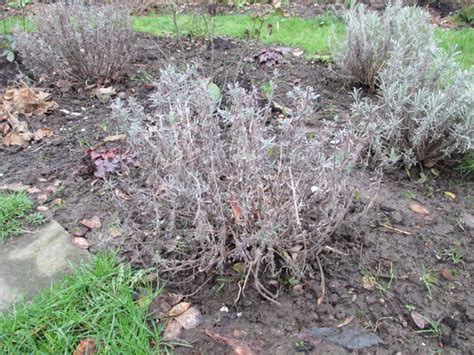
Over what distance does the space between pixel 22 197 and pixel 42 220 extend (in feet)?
0.85

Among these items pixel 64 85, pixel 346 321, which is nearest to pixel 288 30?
pixel 64 85

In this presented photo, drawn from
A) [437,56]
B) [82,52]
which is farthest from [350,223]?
[82,52]

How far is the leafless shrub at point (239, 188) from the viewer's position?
6.42ft

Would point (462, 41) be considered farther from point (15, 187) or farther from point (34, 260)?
point (34, 260)

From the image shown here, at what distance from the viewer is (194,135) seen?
2.14 m

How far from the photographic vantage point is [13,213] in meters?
2.63

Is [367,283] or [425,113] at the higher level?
[425,113]

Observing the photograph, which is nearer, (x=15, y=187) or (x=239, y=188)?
(x=239, y=188)

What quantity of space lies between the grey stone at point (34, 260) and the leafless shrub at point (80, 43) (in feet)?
6.75

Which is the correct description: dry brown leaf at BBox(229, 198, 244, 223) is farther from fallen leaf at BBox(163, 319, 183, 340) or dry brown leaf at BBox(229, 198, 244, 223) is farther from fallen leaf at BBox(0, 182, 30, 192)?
fallen leaf at BBox(0, 182, 30, 192)

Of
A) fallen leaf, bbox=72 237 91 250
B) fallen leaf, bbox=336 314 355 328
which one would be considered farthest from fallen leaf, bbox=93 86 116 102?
fallen leaf, bbox=336 314 355 328

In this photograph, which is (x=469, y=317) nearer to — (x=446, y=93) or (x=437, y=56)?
(x=446, y=93)

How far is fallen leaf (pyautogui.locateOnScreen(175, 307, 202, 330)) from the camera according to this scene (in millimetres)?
1975

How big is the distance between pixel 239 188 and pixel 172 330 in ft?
2.25
